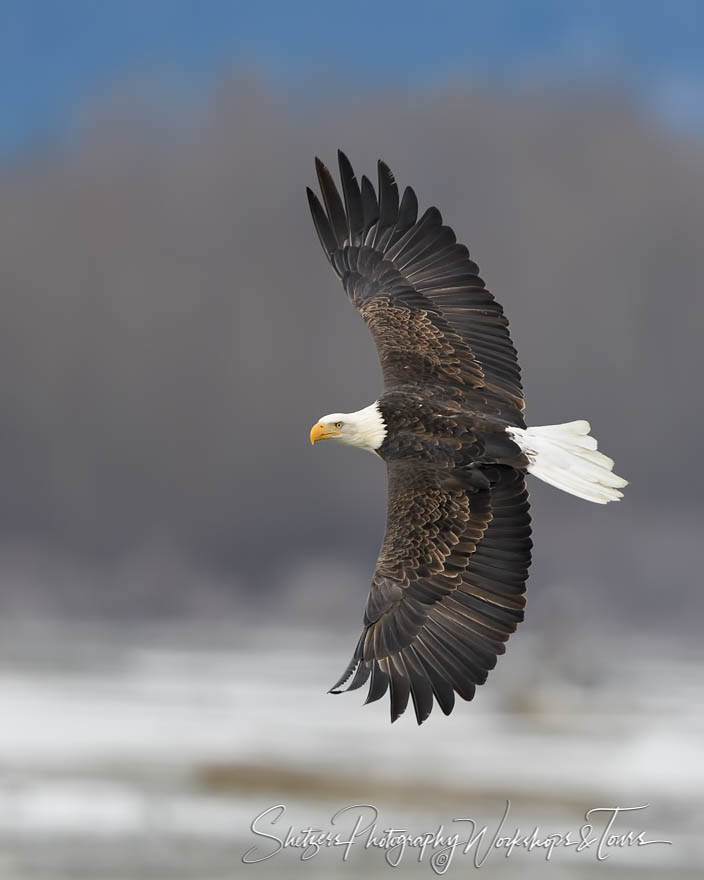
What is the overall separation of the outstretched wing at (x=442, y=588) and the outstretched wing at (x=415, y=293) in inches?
32.5

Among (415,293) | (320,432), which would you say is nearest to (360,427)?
(320,432)

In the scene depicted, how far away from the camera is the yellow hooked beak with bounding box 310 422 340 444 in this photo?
368 inches

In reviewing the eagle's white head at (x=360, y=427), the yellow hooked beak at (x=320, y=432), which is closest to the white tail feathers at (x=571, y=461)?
the eagle's white head at (x=360, y=427)

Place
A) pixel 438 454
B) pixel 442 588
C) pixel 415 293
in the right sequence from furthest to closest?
pixel 415 293 < pixel 438 454 < pixel 442 588

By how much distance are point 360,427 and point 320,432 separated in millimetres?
504

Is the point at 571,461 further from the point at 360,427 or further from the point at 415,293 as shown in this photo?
the point at 415,293

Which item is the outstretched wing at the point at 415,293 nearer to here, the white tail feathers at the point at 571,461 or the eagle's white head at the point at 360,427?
the white tail feathers at the point at 571,461

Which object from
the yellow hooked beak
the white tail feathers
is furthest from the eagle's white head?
the white tail feathers

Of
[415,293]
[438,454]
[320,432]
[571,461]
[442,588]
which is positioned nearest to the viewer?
[442,588]

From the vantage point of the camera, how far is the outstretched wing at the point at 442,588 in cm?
806

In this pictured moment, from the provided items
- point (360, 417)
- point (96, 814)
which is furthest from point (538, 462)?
point (96, 814)

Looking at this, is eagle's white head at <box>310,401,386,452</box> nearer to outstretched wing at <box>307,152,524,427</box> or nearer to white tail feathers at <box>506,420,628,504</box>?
outstretched wing at <box>307,152,524,427</box>

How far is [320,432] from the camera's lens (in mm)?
9414

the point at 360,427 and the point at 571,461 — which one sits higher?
the point at 571,461
